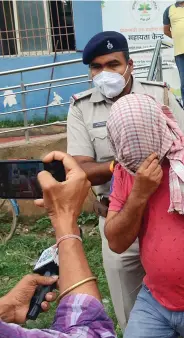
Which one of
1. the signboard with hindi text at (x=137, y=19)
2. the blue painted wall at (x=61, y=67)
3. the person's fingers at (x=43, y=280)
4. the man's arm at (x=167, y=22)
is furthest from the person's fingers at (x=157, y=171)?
the blue painted wall at (x=61, y=67)

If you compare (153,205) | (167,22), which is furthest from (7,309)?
(167,22)

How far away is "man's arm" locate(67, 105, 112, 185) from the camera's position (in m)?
2.58

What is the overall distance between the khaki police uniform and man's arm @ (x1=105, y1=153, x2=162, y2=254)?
0.50 meters

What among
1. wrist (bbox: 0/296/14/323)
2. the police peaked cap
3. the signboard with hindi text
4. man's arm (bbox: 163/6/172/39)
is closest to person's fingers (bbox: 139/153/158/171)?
wrist (bbox: 0/296/14/323)

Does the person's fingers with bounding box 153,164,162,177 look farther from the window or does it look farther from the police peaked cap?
the window

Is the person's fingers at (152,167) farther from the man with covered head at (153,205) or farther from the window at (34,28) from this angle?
the window at (34,28)

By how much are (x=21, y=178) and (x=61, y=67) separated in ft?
20.9

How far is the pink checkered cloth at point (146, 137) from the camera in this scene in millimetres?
1926

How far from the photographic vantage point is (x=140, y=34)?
727 centimetres

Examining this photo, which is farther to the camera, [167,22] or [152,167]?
[167,22]

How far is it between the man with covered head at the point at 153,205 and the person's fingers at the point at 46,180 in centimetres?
71

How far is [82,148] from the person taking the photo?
2738mm

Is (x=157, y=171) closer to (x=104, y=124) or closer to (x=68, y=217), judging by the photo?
(x=68, y=217)

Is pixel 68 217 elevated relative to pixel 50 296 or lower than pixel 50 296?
elevated
